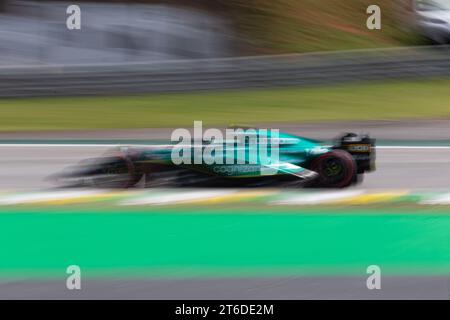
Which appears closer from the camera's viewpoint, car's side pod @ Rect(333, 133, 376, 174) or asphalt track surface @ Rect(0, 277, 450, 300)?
asphalt track surface @ Rect(0, 277, 450, 300)

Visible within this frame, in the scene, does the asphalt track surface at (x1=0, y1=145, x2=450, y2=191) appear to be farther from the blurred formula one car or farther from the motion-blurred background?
the motion-blurred background

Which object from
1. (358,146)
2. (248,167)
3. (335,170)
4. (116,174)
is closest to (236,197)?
(248,167)

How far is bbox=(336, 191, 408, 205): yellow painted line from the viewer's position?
755 centimetres

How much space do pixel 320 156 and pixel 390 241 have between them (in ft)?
5.69

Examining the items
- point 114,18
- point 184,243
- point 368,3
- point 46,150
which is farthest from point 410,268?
point 368,3

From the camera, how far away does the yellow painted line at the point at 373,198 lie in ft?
24.8

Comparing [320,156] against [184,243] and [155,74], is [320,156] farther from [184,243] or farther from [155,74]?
[155,74]

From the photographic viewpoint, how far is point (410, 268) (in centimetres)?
545

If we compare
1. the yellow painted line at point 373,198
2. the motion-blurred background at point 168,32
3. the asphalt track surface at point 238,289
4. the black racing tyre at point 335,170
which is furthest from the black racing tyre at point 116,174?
the motion-blurred background at point 168,32

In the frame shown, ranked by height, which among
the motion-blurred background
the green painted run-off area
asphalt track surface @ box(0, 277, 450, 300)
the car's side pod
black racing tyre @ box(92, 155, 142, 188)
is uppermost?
the motion-blurred background

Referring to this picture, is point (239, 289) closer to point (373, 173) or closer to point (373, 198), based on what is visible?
point (373, 198)

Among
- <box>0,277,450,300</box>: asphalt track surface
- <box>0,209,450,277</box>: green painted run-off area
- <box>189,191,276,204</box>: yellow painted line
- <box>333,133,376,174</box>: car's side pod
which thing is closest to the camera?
<box>0,277,450,300</box>: asphalt track surface

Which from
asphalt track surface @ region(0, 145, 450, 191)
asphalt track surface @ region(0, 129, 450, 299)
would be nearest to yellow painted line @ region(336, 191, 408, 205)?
asphalt track surface @ region(0, 145, 450, 191)

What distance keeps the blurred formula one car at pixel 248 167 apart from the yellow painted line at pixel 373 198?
0.22 m
